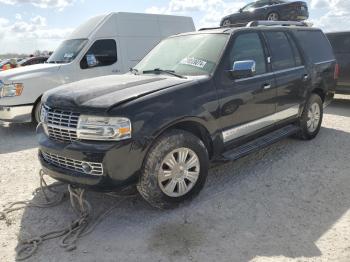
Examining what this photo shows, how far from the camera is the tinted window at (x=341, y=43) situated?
978 centimetres

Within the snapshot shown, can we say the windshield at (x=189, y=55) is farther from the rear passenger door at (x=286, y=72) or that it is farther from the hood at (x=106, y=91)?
the rear passenger door at (x=286, y=72)

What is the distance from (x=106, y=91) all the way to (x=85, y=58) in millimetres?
4930

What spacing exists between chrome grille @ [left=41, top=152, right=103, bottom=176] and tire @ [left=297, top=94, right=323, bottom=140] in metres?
3.84

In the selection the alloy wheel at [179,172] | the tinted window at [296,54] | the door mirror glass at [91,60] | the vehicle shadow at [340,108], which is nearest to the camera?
the alloy wheel at [179,172]

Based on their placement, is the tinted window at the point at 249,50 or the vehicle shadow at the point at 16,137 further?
the vehicle shadow at the point at 16,137

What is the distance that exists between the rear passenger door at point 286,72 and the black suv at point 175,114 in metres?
0.02

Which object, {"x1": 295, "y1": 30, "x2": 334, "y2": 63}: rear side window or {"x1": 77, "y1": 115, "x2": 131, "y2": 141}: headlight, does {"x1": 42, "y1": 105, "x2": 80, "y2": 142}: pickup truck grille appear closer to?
{"x1": 77, "y1": 115, "x2": 131, "y2": 141}: headlight

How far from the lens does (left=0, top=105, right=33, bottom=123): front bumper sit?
7699mm

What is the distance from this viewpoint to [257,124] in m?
5.02

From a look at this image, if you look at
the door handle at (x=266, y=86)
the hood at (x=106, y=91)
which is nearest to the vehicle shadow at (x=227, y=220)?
the door handle at (x=266, y=86)

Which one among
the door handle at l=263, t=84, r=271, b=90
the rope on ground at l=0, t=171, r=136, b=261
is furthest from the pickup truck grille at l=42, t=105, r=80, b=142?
the door handle at l=263, t=84, r=271, b=90

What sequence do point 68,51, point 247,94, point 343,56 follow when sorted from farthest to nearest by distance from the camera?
1. point 343,56
2. point 68,51
3. point 247,94

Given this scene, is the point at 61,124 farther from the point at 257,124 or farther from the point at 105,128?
the point at 257,124

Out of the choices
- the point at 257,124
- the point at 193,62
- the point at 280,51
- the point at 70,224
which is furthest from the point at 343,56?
the point at 70,224
